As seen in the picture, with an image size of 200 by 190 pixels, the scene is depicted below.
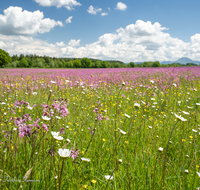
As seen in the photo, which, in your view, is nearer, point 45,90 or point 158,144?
point 158,144

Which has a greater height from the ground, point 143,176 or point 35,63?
point 35,63

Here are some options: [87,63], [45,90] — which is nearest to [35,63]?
[87,63]

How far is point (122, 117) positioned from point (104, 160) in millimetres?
1849

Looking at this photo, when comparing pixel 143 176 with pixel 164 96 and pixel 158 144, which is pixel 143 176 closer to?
pixel 158 144

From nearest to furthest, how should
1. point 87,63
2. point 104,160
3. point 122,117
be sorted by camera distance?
point 104,160
point 122,117
point 87,63

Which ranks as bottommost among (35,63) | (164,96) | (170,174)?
(170,174)

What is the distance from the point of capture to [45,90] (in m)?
6.92

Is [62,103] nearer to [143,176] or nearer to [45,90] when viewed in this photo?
[143,176]

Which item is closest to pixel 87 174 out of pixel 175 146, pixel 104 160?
pixel 104 160

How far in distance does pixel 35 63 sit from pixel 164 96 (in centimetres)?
8979

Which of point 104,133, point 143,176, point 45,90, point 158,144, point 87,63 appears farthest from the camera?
point 87,63

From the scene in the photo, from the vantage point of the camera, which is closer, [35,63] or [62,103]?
[62,103]

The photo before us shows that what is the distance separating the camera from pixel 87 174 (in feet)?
5.82

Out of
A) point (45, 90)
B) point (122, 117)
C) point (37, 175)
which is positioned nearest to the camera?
point (37, 175)
